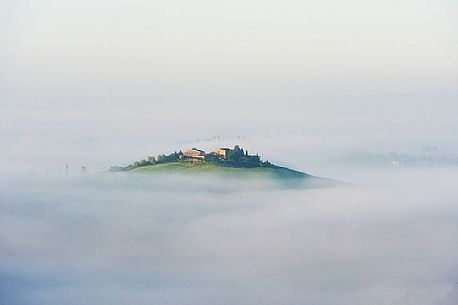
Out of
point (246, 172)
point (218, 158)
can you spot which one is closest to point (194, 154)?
point (218, 158)

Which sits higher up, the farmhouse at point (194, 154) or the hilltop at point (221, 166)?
the farmhouse at point (194, 154)

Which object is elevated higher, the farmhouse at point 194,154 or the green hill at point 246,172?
the farmhouse at point 194,154

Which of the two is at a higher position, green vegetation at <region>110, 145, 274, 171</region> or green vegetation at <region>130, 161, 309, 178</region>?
green vegetation at <region>110, 145, 274, 171</region>

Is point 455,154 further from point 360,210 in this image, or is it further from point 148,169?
point 148,169

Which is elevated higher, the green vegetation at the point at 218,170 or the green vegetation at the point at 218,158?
the green vegetation at the point at 218,158

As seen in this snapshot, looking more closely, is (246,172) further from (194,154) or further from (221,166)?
(194,154)

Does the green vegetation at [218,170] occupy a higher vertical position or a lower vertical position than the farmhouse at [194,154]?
lower

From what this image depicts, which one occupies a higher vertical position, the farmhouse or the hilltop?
the farmhouse

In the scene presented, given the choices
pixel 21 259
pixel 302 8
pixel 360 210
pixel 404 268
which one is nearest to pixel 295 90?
pixel 302 8
